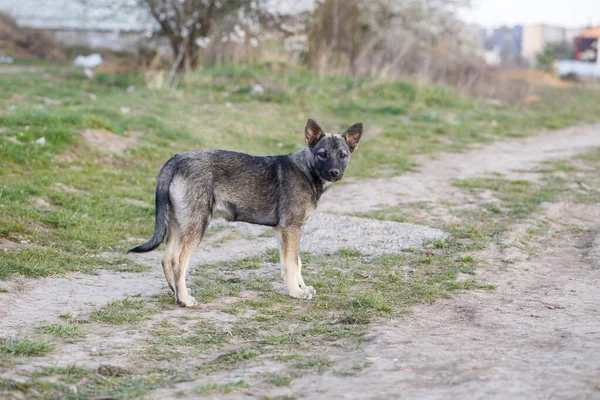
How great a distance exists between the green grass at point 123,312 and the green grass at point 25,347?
74 cm

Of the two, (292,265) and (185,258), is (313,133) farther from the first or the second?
(185,258)

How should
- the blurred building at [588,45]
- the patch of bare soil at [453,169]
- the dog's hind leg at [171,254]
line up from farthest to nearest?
the blurred building at [588,45] → the patch of bare soil at [453,169] → the dog's hind leg at [171,254]

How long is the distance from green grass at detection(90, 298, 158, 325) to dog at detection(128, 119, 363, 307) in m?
0.30

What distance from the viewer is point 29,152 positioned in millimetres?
10227

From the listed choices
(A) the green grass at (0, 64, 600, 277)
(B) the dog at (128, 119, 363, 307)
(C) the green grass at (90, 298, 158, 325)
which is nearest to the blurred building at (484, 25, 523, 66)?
(A) the green grass at (0, 64, 600, 277)

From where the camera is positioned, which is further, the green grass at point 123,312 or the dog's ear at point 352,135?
the dog's ear at point 352,135

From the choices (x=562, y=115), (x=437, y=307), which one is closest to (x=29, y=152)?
(x=437, y=307)

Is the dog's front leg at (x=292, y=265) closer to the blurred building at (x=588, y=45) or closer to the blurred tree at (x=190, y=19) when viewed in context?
the blurred tree at (x=190, y=19)

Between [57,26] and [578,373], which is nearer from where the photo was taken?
[578,373]

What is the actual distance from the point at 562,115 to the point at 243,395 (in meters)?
17.9

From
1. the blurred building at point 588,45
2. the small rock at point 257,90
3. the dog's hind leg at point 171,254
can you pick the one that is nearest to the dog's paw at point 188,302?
the dog's hind leg at point 171,254

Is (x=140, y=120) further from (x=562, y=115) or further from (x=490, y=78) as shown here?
(x=490, y=78)

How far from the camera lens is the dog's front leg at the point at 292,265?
20.5 feet

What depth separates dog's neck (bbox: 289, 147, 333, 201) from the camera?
6.52m
